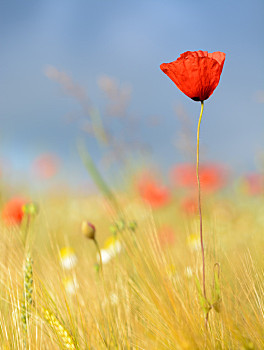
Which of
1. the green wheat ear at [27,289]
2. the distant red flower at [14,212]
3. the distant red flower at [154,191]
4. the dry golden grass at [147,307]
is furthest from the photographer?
the distant red flower at [154,191]

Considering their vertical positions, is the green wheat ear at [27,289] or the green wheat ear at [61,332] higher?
the green wheat ear at [27,289]

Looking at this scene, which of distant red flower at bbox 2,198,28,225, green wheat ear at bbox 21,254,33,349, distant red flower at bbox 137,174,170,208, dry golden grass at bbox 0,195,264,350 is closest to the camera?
dry golden grass at bbox 0,195,264,350

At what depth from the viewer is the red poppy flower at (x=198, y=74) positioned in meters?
0.54

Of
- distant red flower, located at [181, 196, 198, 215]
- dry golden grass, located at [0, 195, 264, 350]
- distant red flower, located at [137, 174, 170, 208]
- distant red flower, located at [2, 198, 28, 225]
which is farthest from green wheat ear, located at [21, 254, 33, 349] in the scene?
distant red flower, located at [137, 174, 170, 208]

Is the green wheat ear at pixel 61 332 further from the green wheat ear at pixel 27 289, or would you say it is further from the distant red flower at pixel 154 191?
the distant red flower at pixel 154 191

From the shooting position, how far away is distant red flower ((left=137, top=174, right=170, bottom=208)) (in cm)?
168

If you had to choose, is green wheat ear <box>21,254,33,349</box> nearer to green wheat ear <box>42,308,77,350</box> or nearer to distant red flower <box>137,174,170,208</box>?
green wheat ear <box>42,308,77,350</box>

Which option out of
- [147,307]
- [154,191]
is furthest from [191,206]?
[154,191]

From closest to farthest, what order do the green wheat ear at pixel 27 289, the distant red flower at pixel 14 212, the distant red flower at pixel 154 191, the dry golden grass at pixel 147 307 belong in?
the dry golden grass at pixel 147 307, the green wheat ear at pixel 27 289, the distant red flower at pixel 14 212, the distant red flower at pixel 154 191

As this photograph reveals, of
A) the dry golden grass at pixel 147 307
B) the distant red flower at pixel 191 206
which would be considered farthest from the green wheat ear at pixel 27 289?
the distant red flower at pixel 191 206

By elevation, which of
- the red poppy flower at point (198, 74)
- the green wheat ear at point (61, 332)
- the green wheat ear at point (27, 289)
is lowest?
the green wheat ear at point (61, 332)

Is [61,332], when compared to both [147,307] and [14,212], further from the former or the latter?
[14,212]

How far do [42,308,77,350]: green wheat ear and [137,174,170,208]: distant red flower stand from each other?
41.3 inches

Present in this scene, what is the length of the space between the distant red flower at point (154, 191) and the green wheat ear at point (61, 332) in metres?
1.05
